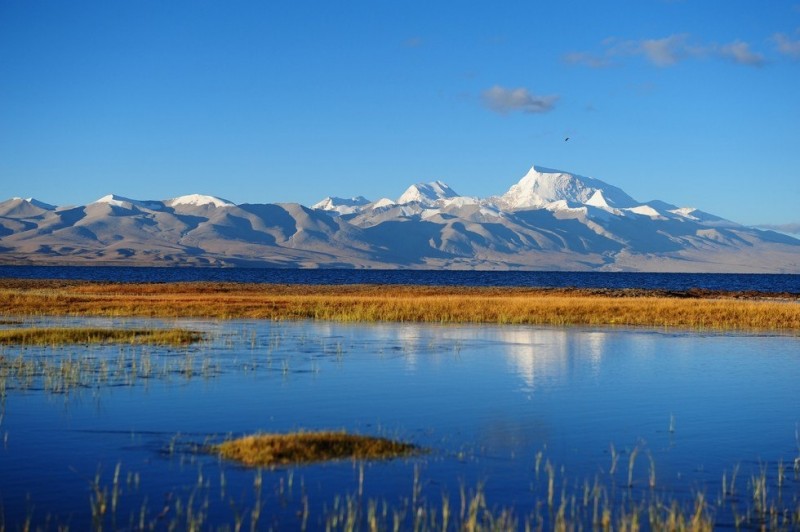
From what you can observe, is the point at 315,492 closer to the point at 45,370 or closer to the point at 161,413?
the point at 161,413

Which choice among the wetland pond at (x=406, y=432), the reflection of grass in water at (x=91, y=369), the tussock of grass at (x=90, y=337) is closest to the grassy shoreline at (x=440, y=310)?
the tussock of grass at (x=90, y=337)

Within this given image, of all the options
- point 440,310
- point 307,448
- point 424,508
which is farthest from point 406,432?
point 440,310

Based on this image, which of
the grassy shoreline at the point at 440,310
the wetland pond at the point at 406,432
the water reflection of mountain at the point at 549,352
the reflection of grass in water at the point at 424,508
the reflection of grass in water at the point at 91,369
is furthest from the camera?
the grassy shoreline at the point at 440,310

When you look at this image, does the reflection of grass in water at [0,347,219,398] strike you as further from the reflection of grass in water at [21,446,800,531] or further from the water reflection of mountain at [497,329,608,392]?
the reflection of grass in water at [21,446,800,531]

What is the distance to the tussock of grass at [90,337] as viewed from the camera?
4107 centimetres

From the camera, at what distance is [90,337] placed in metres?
43.0

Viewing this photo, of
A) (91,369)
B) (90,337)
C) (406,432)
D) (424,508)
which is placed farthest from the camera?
(90,337)

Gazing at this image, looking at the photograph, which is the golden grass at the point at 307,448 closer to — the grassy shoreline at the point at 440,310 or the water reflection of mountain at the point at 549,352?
the water reflection of mountain at the point at 549,352

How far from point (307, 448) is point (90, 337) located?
26067 millimetres

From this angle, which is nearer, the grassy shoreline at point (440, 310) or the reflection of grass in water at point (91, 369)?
the reflection of grass in water at point (91, 369)

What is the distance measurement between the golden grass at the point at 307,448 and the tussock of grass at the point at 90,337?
74.2 ft

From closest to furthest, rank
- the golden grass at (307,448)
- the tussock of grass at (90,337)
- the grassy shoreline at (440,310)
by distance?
the golden grass at (307,448) < the tussock of grass at (90,337) < the grassy shoreline at (440,310)

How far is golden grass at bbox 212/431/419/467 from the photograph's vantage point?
19484 millimetres

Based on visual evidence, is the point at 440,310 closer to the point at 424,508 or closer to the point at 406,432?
the point at 406,432
